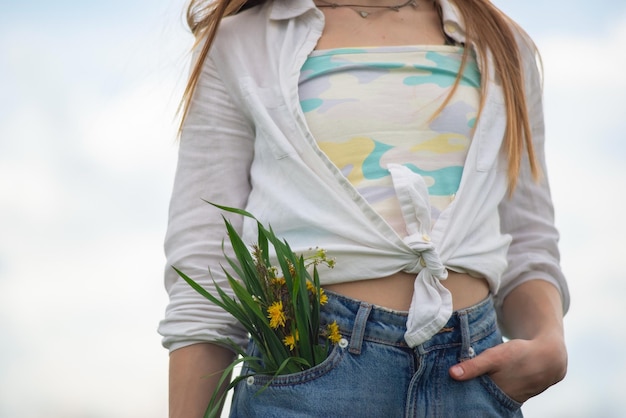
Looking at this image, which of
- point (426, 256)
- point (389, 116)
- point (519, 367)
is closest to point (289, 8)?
point (389, 116)

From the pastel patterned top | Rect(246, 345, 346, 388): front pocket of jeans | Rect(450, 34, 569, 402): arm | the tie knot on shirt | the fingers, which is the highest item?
the pastel patterned top

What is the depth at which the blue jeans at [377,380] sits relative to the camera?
173 cm

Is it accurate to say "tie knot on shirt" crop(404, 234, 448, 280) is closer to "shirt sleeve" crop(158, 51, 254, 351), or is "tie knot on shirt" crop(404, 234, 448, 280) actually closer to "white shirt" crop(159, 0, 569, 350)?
"white shirt" crop(159, 0, 569, 350)

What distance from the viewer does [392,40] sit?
2090 mm

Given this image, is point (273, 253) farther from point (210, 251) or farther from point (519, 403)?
point (519, 403)

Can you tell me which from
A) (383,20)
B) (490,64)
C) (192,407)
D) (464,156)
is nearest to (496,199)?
(464,156)

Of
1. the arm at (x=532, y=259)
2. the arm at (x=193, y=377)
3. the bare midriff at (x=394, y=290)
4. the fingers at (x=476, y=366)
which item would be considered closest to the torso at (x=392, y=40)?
the bare midriff at (x=394, y=290)

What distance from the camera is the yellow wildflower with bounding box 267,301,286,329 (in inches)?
68.0

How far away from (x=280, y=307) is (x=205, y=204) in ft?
1.33

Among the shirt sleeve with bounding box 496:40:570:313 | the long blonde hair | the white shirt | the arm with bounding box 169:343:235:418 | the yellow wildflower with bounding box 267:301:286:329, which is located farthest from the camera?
the shirt sleeve with bounding box 496:40:570:313

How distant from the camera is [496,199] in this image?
2.02 m

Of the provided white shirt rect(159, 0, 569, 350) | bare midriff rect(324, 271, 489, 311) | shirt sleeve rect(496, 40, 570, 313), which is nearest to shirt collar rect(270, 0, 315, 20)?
white shirt rect(159, 0, 569, 350)

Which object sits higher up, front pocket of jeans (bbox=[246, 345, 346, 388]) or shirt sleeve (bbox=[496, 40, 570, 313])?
front pocket of jeans (bbox=[246, 345, 346, 388])

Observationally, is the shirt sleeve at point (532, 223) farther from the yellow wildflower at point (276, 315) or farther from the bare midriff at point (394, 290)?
the yellow wildflower at point (276, 315)
